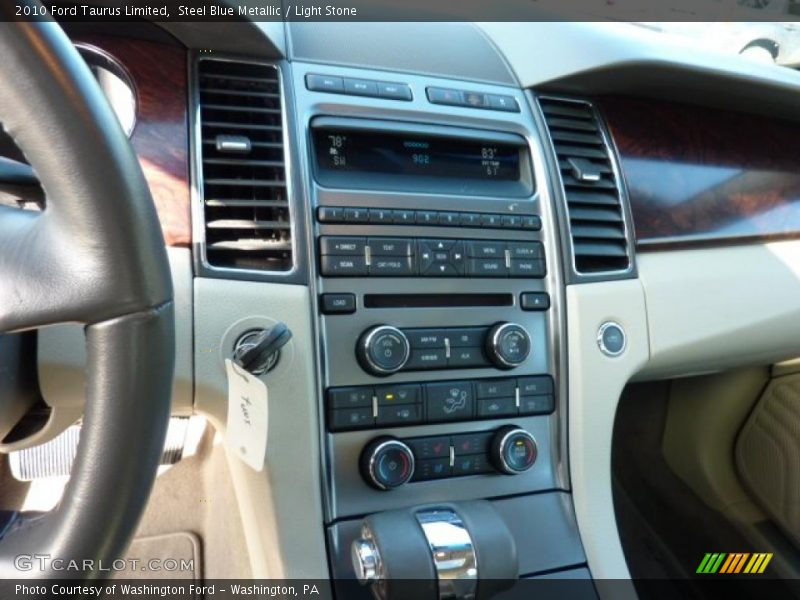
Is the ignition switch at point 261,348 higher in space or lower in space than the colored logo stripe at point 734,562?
higher

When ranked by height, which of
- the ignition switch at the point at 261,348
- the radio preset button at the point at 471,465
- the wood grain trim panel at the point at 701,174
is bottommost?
the radio preset button at the point at 471,465

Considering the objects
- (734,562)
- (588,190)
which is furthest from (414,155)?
(734,562)

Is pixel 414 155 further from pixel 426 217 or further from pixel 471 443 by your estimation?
pixel 471 443

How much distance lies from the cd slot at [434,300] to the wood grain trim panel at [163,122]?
269mm

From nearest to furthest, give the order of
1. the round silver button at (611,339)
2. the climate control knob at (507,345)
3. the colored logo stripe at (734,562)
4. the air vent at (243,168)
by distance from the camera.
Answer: the air vent at (243,168)
the climate control knob at (507,345)
the round silver button at (611,339)
the colored logo stripe at (734,562)

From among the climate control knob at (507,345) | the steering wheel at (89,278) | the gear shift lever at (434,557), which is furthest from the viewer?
the climate control knob at (507,345)

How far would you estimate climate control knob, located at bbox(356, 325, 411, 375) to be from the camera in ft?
3.25

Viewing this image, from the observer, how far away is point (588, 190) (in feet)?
4.02

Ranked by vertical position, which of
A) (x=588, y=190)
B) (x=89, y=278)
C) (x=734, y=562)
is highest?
(x=588, y=190)

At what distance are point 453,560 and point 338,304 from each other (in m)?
0.37

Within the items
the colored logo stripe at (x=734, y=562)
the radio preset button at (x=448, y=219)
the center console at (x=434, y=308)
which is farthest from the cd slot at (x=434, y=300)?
the colored logo stripe at (x=734, y=562)

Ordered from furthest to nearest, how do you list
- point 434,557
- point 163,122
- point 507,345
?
point 507,345 < point 163,122 < point 434,557

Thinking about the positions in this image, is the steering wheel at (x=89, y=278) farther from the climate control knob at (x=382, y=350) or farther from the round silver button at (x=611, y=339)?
the round silver button at (x=611, y=339)

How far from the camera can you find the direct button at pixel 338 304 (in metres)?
1.00
